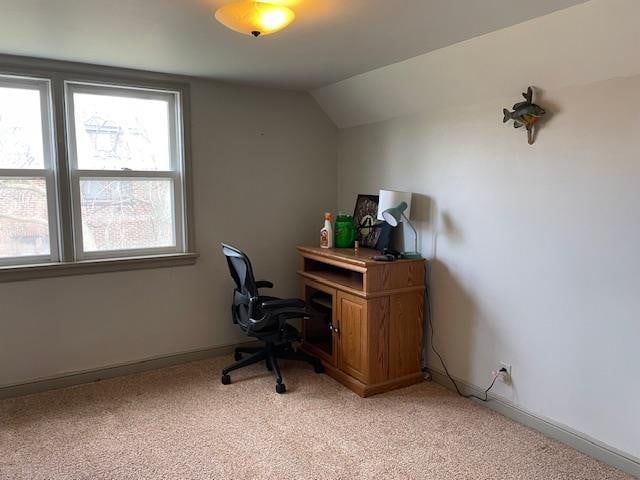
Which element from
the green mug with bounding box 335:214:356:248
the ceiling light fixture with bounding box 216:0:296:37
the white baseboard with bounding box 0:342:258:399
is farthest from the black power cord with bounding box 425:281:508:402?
the ceiling light fixture with bounding box 216:0:296:37

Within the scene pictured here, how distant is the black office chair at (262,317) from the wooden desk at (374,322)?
0.93 feet

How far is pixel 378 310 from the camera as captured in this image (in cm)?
302

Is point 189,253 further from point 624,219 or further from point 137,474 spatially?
point 624,219

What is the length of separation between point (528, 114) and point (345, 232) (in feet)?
5.51

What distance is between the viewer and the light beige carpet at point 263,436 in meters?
2.21

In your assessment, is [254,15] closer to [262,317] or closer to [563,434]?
[262,317]

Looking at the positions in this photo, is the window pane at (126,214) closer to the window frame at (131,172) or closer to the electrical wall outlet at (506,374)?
the window frame at (131,172)

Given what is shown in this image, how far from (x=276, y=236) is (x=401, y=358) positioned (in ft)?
→ 4.83

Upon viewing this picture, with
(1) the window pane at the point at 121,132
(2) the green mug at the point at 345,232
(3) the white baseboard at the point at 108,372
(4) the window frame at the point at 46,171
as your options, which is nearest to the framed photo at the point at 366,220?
(2) the green mug at the point at 345,232

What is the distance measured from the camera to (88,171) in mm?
3160

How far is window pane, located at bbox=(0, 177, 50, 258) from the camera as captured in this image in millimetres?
2955

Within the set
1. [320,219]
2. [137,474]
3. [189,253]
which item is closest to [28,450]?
[137,474]

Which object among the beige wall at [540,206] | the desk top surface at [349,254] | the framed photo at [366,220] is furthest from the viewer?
the framed photo at [366,220]

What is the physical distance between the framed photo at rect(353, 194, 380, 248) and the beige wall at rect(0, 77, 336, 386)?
406 millimetres
